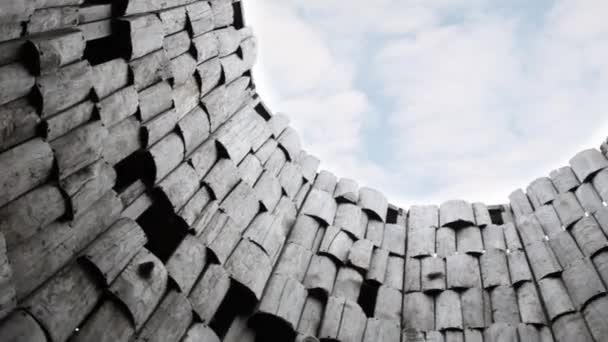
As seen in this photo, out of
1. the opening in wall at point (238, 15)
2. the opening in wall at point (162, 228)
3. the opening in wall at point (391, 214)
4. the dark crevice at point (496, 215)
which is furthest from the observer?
the opening in wall at point (391, 214)

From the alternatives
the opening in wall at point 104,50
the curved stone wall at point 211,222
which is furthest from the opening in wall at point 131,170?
Result: the opening in wall at point 104,50

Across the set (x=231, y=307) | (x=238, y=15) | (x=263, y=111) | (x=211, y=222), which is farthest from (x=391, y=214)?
(x=238, y=15)

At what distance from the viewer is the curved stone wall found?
338 cm

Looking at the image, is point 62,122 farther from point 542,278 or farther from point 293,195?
point 542,278

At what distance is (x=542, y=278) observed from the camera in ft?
19.4

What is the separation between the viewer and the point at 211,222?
5090mm

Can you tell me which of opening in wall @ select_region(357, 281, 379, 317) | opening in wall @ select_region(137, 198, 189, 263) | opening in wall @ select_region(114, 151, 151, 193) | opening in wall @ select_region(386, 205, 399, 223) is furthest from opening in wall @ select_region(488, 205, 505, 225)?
opening in wall @ select_region(114, 151, 151, 193)

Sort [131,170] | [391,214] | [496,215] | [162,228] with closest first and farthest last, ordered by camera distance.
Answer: [131,170] → [162,228] → [496,215] → [391,214]

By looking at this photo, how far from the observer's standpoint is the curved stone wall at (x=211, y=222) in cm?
338

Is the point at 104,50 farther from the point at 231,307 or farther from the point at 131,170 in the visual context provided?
the point at 231,307

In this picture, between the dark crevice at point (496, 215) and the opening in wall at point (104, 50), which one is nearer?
the opening in wall at point (104, 50)

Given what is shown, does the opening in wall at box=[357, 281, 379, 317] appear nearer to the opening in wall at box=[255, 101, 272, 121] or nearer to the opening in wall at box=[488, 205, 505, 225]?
the opening in wall at box=[488, 205, 505, 225]

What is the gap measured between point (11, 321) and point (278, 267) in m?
3.24

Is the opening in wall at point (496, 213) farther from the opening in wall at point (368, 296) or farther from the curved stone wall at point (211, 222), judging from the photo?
the opening in wall at point (368, 296)
